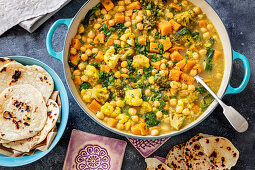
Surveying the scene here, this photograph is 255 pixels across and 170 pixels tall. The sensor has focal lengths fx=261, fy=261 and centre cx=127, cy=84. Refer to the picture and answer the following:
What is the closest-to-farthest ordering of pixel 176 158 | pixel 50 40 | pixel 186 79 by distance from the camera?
pixel 50 40 < pixel 186 79 < pixel 176 158

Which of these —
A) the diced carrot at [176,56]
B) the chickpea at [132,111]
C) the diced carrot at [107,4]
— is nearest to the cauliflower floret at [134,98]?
the chickpea at [132,111]

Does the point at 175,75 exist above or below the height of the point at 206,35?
below

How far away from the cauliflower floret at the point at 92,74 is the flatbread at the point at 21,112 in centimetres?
82

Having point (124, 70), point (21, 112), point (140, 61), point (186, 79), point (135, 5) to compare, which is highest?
point (135, 5)

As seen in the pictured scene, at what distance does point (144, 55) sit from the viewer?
14.5 feet

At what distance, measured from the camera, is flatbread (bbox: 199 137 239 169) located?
4.24 metres

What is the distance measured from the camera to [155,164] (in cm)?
431

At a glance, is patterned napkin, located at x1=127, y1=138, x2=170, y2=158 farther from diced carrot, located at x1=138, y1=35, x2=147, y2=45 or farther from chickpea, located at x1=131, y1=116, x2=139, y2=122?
diced carrot, located at x1=138, y1=35, x2=147, y2=45

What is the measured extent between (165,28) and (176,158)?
2.18m

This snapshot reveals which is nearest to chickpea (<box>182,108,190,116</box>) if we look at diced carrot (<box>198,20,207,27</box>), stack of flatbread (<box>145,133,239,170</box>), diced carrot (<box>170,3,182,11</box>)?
stack of flatbread (<box>145,133,239,170</box>)

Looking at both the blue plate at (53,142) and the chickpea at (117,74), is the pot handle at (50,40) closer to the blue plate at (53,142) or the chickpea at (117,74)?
the blue plate at (53,142)

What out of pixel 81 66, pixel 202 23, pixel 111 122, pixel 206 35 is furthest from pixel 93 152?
pixel 202 23

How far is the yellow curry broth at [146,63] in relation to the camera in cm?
423

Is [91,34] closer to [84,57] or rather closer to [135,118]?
[84,57]
